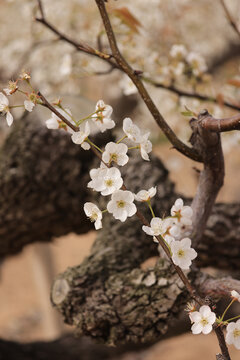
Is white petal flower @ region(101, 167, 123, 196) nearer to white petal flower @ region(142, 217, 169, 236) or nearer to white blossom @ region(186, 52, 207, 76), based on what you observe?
white petal flower @ region(142, 217, 169, 236)

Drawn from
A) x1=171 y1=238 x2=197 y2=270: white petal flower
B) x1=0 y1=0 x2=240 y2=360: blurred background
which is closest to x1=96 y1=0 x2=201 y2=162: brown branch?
x1=171 y1=238 x2=197 y2=270: white petal flower

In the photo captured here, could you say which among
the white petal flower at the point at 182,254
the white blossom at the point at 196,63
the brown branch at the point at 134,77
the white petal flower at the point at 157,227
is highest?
the white blossom at the point at 196,63

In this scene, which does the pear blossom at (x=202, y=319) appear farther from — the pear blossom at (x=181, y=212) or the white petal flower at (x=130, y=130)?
the white petal flower at (x=130, y=130)

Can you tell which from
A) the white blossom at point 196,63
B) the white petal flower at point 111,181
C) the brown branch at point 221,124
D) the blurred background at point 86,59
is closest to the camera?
the white petal flower at point 111,181

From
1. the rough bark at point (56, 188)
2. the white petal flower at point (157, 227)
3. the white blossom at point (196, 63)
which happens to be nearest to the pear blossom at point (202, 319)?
the white petal flower at point (157, 227)

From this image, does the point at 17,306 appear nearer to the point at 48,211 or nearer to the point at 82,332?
the point at 48,211

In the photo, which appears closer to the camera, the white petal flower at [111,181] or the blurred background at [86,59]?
the white petal flower at [111,181]

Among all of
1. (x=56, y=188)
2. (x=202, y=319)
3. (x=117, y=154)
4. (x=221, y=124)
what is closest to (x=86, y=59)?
(x=56, y=188)
